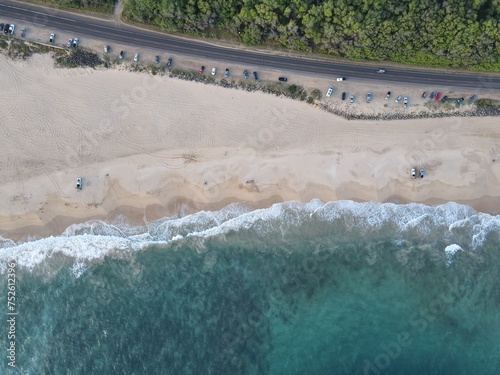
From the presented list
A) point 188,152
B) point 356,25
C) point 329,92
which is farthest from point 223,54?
point 356,25

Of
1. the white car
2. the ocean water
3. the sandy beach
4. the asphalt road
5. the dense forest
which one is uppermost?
the dense forest

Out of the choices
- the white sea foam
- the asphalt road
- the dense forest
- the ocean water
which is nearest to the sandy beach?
the white sea foam

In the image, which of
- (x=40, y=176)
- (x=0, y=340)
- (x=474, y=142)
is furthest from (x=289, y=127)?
(x=0, y=340)

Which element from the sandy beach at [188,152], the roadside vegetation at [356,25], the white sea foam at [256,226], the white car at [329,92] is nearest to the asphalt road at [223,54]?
the roadside vegetation at [356,25]

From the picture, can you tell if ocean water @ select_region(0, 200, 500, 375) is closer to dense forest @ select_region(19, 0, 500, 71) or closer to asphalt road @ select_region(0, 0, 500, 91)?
asphalt road @ select_region(0, 0, 500, 91)

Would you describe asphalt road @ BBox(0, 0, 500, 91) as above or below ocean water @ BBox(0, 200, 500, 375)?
above

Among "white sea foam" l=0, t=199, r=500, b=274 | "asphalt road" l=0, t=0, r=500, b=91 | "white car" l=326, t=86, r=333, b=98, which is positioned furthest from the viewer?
"asphalt road" l=0, t=0, r=500, b=91
